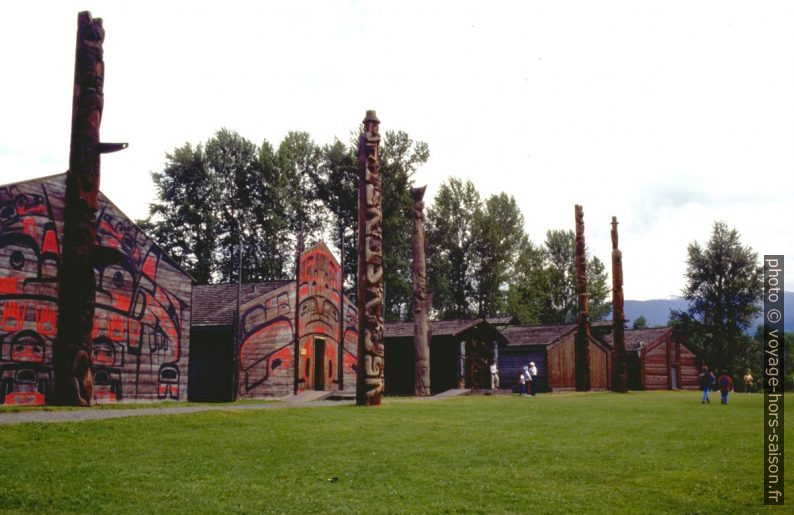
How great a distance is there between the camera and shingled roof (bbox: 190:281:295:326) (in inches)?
1323

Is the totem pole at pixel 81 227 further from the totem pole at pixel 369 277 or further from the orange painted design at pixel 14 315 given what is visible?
the totem pole at pixel 369 277

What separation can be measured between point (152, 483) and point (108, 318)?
17916 mm

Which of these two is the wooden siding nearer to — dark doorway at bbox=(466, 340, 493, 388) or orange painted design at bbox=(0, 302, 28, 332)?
dark doorway at bbox=(466, 340, 493, 388)

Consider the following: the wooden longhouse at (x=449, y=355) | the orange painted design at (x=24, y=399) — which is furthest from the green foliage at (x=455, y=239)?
the orange painted design at (x=24, y=399)

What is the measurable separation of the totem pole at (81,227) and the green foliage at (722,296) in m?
67.7

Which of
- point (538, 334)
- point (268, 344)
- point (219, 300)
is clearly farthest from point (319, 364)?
point (538, 334)

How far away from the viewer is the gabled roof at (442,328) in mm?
44406

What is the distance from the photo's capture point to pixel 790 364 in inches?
4432

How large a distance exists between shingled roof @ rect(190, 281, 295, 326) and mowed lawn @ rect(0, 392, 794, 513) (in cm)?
1640

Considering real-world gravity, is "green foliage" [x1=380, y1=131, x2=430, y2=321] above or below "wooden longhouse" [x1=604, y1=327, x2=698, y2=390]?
above

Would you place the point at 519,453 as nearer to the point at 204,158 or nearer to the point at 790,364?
the point at 204,158

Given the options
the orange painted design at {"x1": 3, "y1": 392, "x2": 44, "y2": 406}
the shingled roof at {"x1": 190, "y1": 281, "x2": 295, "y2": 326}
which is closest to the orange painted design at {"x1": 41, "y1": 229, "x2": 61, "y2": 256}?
the orange painted design at {"x1": 3, "y1": 392, "x2": 44, "y2": 406}

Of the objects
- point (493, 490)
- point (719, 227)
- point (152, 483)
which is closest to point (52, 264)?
point (152, 483)

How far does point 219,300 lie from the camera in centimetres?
3600
